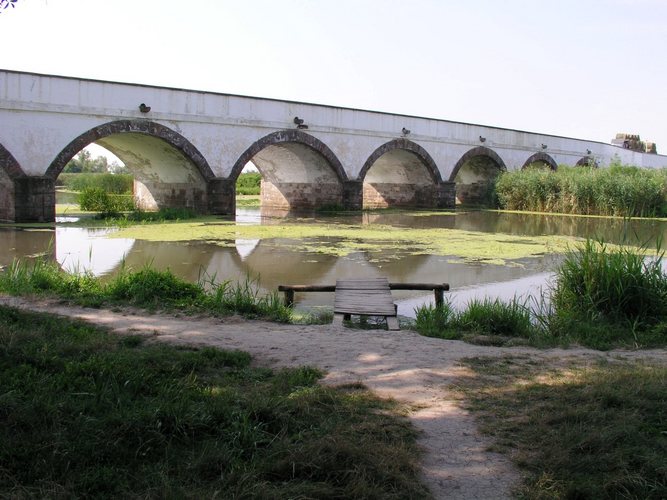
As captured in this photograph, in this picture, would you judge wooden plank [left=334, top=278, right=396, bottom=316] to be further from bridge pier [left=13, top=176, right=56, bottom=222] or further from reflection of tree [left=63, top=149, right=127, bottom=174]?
reflection of tree [left=63, top=149, right=127, bottom=174]

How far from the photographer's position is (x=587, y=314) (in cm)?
652

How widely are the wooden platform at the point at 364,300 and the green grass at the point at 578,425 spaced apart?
6.58 feet

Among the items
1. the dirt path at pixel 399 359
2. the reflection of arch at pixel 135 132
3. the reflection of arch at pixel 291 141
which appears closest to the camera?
the dirt path at pixel 399 359

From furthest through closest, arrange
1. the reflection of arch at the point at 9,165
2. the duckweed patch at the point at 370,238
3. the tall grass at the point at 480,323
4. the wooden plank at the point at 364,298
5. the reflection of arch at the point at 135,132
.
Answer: the reflection of arch at the point at 135,132 → the reflection of arch at the point at 9,165 → the duckweed patch at the point at 370,238 → the wooden plank at the point at 364,298 → the tall grass at the point at 480,323

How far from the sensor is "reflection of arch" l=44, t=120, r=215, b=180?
15.9m

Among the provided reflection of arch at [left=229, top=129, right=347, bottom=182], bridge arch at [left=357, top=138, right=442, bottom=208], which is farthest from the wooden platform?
bridge arch at [left=357, top=138, right=442, bottom=208]

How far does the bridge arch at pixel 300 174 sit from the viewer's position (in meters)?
22.5

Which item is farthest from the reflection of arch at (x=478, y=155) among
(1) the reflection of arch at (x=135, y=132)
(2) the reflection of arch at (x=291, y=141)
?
(1) the reflection of arch at (x=135, y=132)

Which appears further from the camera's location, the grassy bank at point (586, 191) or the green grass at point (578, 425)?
the grassy bank at point (586, 191)

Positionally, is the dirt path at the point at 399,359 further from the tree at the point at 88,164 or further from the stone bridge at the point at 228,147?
the tree at the point at 88,164

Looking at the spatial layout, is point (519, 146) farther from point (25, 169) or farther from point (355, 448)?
point (355, 448)

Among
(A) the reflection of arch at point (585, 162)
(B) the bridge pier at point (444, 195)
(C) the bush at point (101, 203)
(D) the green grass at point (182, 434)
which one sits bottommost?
(D) the green grass at point (182, 434)

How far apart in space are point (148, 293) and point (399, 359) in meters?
3.17

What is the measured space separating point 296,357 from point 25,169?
42.4 feet
